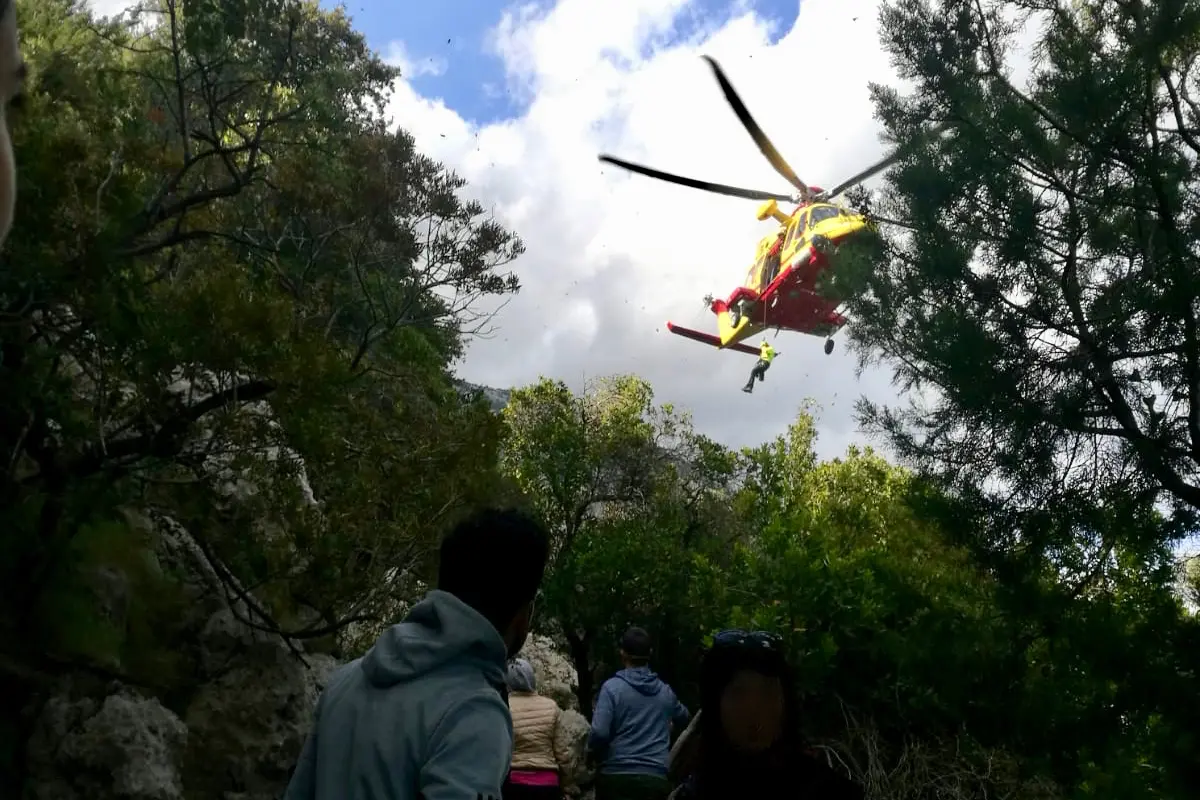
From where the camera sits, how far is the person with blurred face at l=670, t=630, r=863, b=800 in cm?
A: 191

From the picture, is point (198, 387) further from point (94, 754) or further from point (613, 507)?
point (613, 507)

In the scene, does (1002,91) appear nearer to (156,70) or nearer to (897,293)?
(897,293)

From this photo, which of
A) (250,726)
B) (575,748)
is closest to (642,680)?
(575,748)

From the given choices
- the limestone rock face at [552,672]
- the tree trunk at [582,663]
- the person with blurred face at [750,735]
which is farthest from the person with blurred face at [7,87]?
the tree trunk at [582,663]

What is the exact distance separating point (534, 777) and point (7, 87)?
5483 mm

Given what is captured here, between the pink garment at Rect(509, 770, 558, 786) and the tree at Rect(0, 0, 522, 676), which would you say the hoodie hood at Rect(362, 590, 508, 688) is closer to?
the tree at Rect(0, 0, 522, 676)

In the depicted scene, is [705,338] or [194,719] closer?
[194,719]

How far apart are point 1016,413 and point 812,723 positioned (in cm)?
541

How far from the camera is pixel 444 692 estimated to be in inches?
59.5

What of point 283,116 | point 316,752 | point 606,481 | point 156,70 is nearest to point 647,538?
point 606,481

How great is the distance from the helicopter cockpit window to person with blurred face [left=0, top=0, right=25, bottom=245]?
18.7 metres

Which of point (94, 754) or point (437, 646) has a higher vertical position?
point (437, 646)

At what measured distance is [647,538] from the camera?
673 inches

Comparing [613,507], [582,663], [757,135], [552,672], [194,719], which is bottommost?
[194,719]
